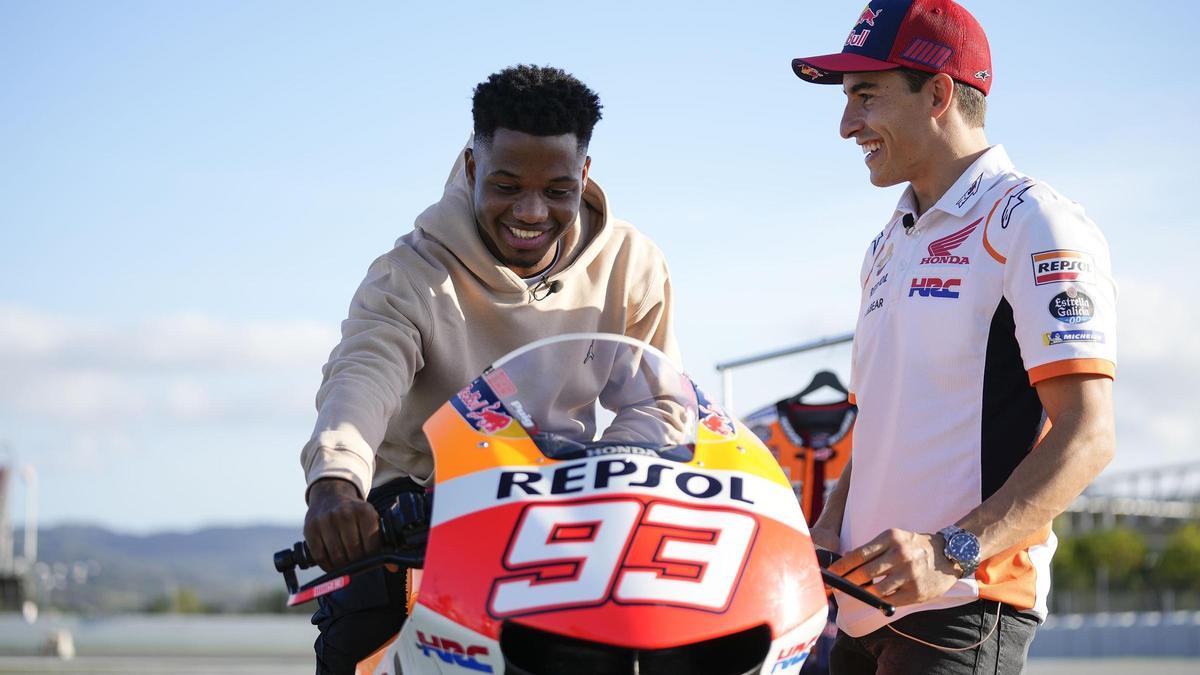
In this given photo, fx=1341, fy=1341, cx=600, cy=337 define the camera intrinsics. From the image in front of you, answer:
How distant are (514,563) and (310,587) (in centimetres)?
49

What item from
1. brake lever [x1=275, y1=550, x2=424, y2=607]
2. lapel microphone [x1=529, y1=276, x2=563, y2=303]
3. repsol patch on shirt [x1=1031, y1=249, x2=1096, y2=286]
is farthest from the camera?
lapel microphone [x1=529, y1=276, x2=563, y2=303]

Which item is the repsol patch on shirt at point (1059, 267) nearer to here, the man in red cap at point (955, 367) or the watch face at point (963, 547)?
the man in red cap at point (955, 367)

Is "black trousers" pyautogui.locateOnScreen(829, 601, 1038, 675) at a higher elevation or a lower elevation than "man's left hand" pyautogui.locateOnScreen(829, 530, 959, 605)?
lower

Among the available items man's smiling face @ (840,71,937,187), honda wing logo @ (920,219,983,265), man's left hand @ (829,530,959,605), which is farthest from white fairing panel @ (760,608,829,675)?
man's smiling face @ (840,71,937,187)

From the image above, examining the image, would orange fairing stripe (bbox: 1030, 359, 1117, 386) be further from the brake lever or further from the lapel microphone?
the brake lever

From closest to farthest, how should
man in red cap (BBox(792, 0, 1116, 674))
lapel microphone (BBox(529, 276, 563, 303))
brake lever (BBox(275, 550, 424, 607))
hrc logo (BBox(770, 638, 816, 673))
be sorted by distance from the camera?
hrc logo (BBox(770, 638, 816, 673)), brake lever (BBox(275, 550, 424, 607)), man in red cap (BBox(792, 0, 1116, 674)), lapel microphone (BBox(529, 276, 563, 303))

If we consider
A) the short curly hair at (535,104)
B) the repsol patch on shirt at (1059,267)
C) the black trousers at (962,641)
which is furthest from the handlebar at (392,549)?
the repsol patch on shirt at (1059,267)

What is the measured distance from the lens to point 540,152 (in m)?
3.31

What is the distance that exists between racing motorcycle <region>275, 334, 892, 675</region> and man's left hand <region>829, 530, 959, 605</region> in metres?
0.10

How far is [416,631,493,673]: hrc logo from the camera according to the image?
2102mm

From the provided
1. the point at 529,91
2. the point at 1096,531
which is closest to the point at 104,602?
the point at 529,91

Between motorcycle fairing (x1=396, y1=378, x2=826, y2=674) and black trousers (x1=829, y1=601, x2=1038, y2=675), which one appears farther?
black trousers (x1=829, y1=601, x2=1038, y2=675)

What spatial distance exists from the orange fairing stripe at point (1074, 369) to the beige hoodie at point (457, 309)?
3.75ft

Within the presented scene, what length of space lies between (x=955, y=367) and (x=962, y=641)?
2.10 feet
